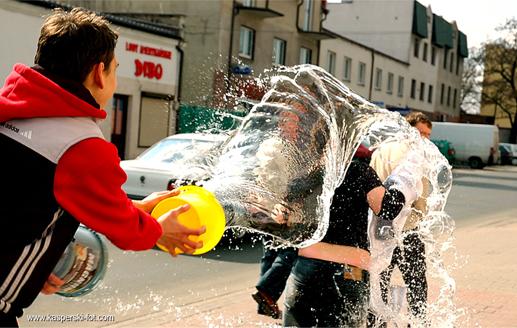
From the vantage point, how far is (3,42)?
18000mm

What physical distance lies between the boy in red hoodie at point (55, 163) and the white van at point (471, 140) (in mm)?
40996

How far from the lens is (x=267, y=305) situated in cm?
624

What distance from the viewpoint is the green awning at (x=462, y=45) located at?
62969 mm

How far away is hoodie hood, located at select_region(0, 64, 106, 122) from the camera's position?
212cm

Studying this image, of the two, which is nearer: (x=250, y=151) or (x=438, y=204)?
(x=250, y=151)

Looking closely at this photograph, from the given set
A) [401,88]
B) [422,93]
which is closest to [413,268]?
[401,88]

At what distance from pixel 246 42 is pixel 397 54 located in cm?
2461

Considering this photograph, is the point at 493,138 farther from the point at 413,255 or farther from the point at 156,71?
the point at 413,255

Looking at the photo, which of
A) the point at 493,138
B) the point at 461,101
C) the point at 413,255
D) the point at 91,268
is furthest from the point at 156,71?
the point at 461,101

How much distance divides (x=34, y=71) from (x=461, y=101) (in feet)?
229

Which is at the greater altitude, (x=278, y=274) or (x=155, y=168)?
(x=155, y=168)

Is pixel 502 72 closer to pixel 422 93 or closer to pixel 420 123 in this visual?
pixel 422 93

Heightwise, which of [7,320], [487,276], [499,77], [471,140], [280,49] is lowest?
[487,276]

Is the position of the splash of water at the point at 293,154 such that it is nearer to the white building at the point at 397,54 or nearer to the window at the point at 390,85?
the white building at the point at 397,54
